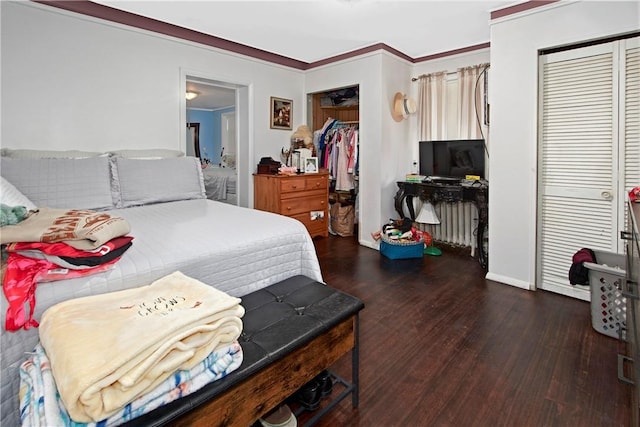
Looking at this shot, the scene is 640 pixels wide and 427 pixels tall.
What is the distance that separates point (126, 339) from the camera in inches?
33.6

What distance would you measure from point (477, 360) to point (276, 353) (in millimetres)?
1290

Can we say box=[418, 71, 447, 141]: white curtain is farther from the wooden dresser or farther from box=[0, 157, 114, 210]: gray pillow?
box=[0, 157, 114, 210]: gray pillow

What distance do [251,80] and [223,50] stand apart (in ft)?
1.52

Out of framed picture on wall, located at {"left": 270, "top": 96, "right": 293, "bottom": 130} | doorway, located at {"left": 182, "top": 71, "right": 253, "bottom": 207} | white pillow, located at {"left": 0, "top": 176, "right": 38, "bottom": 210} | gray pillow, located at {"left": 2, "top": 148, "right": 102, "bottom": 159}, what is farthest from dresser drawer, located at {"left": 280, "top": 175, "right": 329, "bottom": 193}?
white pillow, located at {"left": 0, "top": 176, "right": 38, "bottom": 210}

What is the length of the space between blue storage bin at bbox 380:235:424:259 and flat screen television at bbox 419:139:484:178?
0.92m

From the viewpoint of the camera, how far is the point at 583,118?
8.27 feet

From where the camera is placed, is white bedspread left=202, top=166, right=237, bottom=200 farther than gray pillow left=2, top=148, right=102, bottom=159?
Yes

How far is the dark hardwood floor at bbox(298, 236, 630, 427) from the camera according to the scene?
4.87 ft

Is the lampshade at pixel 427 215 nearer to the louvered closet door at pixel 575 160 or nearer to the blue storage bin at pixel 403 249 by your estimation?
the blue storage bin at pixel 403 249

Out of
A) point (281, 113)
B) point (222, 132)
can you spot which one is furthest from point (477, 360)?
point (222, 132)

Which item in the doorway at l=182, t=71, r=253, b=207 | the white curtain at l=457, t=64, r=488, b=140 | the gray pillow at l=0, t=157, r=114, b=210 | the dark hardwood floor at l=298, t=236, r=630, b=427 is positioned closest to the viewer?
the dark hardwood floor at l=298, t=236, r=630, b=427

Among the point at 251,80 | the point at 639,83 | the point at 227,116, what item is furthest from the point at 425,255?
the point at 227,116

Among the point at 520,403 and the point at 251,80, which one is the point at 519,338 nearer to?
the point at 520,403

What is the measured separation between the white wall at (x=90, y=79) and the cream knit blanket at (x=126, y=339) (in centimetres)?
248
